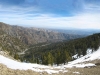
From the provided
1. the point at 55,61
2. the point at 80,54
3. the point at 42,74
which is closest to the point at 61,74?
the point at 42,74

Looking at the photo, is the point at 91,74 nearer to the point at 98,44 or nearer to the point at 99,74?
the point at 99,74

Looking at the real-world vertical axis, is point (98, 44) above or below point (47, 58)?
above

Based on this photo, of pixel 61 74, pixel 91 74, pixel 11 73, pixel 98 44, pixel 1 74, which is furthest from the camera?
pixel 98 44

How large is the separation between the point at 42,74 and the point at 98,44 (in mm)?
119704

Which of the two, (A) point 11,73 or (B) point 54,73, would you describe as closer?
(A) point 11,73

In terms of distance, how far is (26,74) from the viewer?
25.0 m

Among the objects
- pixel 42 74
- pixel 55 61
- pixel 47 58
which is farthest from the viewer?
pixel 55 61

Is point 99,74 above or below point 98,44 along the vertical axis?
below

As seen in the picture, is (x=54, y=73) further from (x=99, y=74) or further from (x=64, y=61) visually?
(x=64, y=61)

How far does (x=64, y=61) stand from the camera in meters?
105

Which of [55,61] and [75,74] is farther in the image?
[55,61]

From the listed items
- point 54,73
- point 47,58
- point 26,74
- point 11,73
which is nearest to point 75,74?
point 54,73

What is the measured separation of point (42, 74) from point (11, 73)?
564 cm

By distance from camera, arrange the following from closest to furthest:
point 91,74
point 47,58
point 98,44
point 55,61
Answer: point 91,74
point 47,58
point 55,61
point 98,44
